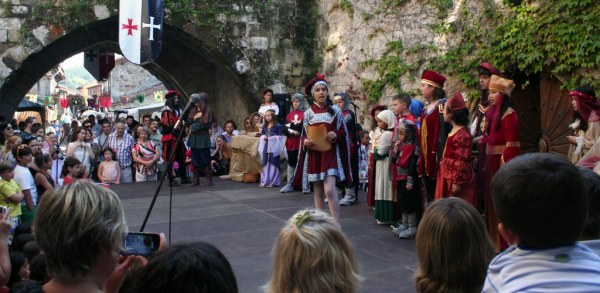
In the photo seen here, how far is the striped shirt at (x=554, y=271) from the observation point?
5.11 feet

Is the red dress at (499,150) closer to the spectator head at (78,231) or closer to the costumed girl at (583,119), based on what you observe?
the costumed girl at (583,119)

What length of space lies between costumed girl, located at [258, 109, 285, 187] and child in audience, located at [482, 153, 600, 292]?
8.41 metres

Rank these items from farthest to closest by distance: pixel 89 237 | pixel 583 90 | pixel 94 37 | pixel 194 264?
pixel 94 37 → pixel 583 90 → pixel 89 237 → pixel 194 264

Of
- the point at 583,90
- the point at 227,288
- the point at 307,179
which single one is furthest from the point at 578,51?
the point at 227,288

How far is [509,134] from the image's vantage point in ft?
17.0

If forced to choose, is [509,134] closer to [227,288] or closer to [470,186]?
[470,186]

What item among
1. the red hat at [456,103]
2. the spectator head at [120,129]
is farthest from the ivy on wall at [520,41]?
the spectator head at [120,129]

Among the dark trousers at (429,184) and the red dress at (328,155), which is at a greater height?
the red dress at (328,155)

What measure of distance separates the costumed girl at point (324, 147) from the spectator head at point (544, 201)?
4.68 meters

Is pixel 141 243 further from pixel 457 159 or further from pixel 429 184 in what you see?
pixel 429 184

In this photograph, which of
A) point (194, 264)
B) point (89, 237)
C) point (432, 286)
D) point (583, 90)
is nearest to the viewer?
point (194, 264)

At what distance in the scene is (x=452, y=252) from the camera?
2408mm

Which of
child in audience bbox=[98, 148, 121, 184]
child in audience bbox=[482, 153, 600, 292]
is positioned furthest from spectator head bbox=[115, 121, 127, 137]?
child in audience bbox=[482, 153, 600, 292]

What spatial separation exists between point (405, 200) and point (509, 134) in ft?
4.51
